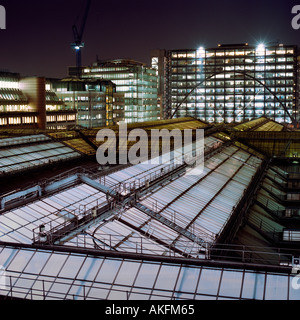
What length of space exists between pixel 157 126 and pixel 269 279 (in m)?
59.0

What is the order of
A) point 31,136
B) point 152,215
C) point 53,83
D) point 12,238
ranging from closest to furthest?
point 12,238
point 152,215
point 31,136
point 53,83

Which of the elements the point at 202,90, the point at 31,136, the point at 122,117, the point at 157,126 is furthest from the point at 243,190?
the point at 202,90

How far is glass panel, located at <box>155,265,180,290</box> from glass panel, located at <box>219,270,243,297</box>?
1916 millimetres

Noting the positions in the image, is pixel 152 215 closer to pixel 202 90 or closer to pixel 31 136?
pixel 31 136

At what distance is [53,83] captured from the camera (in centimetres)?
12731

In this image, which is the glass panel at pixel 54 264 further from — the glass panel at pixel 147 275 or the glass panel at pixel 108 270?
the glass panel at pixel 147 275

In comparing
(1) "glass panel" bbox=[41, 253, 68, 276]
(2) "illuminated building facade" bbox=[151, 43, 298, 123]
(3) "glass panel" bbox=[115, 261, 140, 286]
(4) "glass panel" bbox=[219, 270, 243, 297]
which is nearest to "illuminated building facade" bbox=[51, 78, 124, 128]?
(2) "illuminated building facade" bbox=[151, 43, 298, 123]

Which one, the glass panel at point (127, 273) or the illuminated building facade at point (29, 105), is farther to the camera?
the illuminated building facade at point (29, 105)

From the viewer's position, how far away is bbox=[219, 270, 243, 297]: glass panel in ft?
52.5

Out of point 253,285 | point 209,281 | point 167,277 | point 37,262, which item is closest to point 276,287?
point 253,285

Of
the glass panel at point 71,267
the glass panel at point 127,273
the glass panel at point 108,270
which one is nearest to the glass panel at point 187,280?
the glass panel at point 127,273

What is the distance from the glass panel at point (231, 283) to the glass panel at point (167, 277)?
1.92 meters

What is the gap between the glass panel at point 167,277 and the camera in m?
16.7
